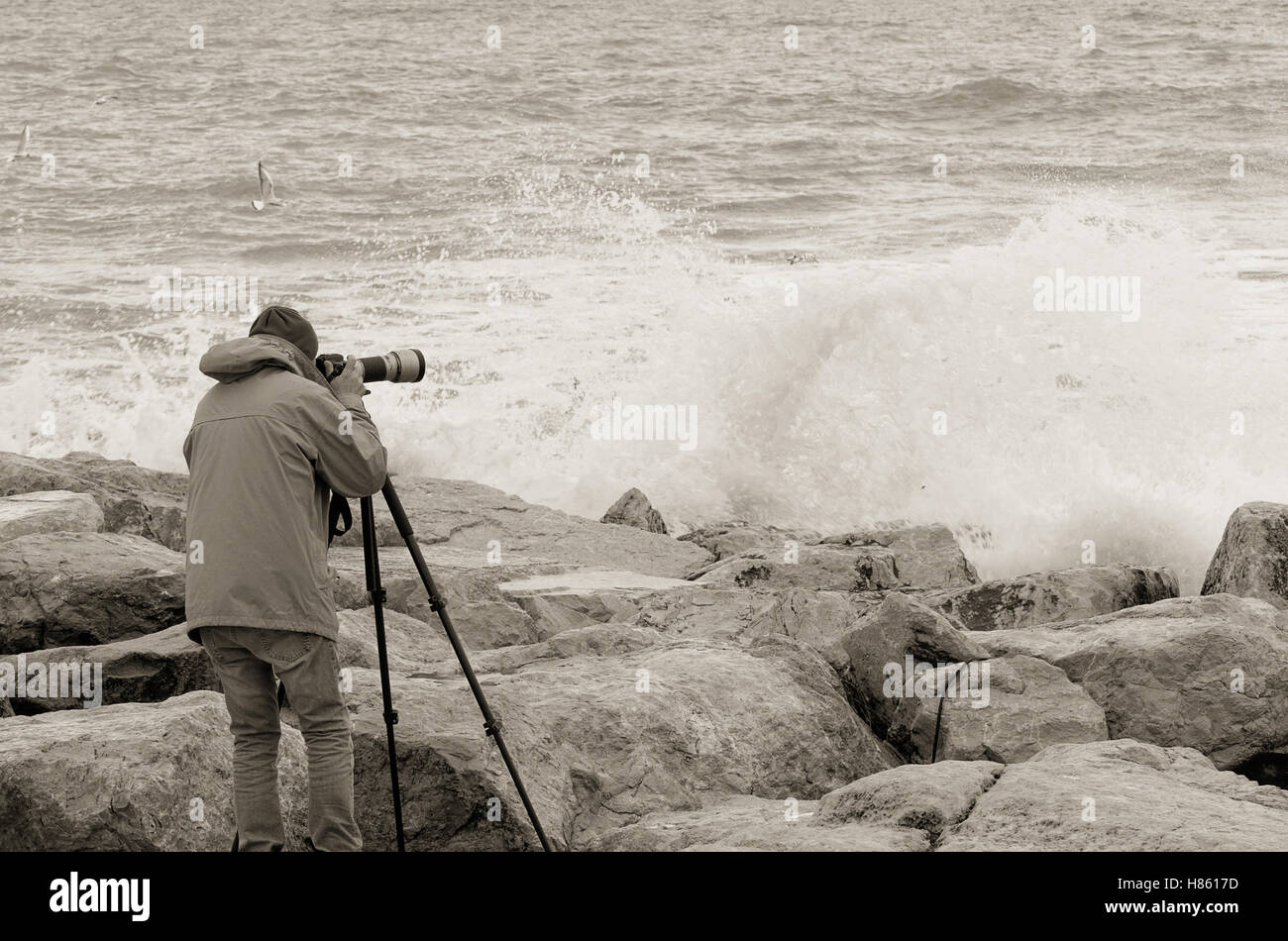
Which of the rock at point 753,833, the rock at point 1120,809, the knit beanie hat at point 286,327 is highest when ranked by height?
the knit beanie hat at point 286,327

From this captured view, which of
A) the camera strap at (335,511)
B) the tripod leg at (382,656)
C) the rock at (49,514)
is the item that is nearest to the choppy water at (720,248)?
the rock at (49,514)

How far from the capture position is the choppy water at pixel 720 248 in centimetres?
1091

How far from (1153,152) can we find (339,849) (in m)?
21.9

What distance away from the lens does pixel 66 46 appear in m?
32.3

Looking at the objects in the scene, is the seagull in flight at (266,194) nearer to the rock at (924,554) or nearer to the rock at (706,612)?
the rock at (924,554)

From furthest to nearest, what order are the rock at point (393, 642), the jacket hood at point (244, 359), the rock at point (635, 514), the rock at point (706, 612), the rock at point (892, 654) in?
the rock at point (635, 514), the rock at point (706, 612), the rock at point (892, 654), the rock at point (393, 642), the jacket hood at point (244, 359)

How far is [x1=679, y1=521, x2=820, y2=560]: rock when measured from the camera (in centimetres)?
827

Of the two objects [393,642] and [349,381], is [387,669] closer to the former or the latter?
[349,381]

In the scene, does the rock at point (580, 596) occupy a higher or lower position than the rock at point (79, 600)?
lower

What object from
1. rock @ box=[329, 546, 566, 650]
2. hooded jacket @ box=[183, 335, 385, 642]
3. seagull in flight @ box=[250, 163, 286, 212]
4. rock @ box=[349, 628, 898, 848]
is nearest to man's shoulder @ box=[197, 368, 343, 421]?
hooded jacket @ box=[183, 335, 385, 642]

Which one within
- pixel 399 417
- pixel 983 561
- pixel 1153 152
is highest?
pixel 1153 152

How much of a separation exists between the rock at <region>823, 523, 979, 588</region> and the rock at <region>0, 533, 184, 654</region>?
3.99 m
